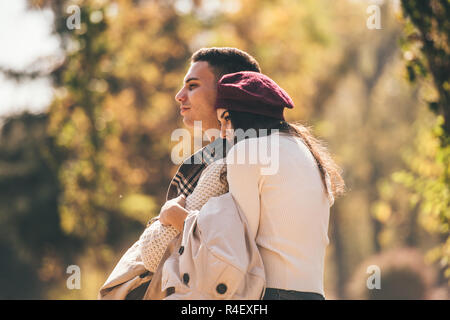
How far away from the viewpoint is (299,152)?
262cm

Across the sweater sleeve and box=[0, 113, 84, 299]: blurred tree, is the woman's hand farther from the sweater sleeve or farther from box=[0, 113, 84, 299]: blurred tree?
box=[0, 113, 84, 299]: blurred tree

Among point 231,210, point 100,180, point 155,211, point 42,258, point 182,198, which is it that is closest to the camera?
point 231,210

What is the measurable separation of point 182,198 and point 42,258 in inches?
729

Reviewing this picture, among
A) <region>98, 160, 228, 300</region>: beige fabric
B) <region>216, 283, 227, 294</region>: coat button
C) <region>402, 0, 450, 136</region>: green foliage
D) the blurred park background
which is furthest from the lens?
the blurred park background

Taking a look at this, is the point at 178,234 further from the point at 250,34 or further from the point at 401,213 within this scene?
the point at 401,213

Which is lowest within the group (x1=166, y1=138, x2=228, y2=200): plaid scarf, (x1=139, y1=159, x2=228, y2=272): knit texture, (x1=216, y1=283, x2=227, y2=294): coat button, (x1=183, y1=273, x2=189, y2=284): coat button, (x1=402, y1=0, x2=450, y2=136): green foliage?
(x1=216, y1=283, x2=227, y2=294): coat button

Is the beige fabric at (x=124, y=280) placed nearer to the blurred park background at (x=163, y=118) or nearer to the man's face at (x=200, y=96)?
the man's face at (x=200, y=96)

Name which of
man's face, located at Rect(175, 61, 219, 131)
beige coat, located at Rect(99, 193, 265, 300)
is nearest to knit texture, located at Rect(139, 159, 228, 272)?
beige coat, located at Rect(99, 193, 265, 300)

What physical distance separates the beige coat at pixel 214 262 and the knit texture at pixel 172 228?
0.11m

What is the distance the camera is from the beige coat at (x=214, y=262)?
2.33 metres

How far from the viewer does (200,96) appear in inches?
125

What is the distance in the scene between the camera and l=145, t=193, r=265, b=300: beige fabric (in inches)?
91.6

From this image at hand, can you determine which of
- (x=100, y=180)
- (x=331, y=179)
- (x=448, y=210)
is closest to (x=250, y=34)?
(x=100, y=180)

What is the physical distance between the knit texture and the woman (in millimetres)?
56
